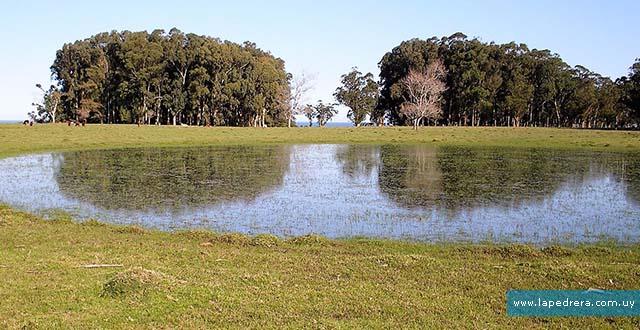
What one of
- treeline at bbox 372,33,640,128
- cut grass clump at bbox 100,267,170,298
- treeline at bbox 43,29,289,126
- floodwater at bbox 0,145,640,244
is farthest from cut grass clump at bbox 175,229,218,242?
treeline at bbox 372,33,640,128

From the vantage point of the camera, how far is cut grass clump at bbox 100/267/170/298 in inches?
291

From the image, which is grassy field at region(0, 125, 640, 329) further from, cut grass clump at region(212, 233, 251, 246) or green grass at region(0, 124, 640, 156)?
green grass at region(0, 124, 640, 156)

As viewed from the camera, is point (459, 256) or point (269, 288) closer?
point (269, 288)

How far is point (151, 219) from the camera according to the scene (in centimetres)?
1530

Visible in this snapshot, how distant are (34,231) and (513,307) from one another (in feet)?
34.2

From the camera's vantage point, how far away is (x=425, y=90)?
7425cm

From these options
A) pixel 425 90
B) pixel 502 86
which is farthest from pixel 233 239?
pixel 502 86

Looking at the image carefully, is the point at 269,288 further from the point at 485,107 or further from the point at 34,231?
the point at 485,107

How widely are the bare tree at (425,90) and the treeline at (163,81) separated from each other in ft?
62.4

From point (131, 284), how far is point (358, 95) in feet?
305

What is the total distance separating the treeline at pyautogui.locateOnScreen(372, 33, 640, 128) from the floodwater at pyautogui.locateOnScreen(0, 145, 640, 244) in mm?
50678

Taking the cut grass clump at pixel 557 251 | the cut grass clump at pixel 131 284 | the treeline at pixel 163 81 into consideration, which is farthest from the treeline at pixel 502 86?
the cut grass clump at pixel 131 284

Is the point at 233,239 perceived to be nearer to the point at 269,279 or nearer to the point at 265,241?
the point at 265,241

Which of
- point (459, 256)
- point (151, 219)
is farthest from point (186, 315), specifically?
point (151, 219)
